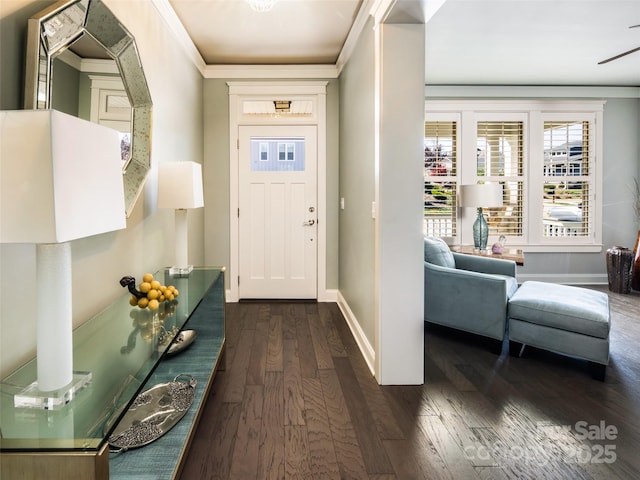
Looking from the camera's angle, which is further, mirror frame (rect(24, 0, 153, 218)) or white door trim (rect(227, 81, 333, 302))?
white door trim (rect(227, 81, 333, 302))

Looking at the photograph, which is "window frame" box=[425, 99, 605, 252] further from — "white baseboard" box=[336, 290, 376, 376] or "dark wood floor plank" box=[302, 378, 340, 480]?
"dark wood floor plank" box=[302, 378, 340, 480]

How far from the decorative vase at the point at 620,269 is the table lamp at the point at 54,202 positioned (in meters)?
5.58

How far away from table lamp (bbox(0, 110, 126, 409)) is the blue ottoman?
2726mm

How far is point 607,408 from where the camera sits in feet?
6.62

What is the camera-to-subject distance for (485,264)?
3.53m

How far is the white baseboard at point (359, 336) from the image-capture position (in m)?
2.50

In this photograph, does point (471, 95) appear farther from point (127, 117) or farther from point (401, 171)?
point (127, 117)

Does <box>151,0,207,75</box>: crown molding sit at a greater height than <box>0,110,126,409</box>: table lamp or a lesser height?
greater

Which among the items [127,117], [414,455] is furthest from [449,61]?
[414,455]

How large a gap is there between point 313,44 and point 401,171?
6.51ft

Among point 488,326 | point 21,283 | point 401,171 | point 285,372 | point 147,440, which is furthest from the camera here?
point 488,326

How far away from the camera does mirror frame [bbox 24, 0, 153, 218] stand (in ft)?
4.04

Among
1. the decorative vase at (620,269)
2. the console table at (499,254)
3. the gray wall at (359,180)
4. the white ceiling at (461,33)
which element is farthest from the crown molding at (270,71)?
the decorative vase at (620,269)

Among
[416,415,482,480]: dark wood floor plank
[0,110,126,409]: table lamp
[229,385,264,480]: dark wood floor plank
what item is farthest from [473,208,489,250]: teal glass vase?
[0,110,126,409]: table lamp
